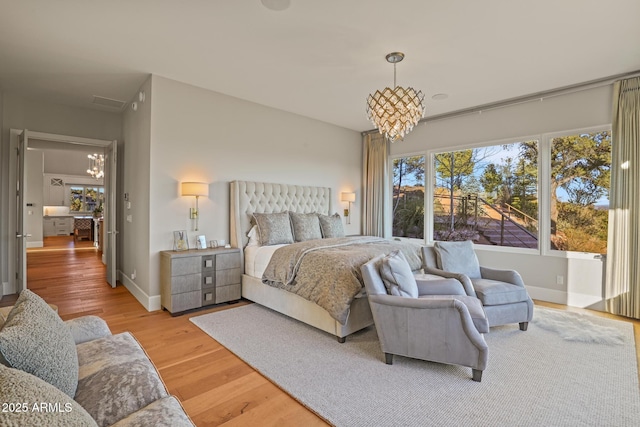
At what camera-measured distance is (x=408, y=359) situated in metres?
2.70

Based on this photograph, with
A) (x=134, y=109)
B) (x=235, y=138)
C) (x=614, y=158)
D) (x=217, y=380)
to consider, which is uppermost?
(x=134, y=109)

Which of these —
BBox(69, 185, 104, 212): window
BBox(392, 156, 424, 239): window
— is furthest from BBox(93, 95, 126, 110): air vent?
BBox(69, 185, 104, 212): window

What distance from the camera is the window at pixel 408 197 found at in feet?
19.7

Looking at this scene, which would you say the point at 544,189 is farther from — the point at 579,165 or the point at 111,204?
the point at 111,204

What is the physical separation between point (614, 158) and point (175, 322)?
5.76 meters

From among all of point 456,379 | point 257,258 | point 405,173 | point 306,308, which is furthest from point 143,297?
point 405,173

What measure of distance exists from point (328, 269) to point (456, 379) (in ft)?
4.75

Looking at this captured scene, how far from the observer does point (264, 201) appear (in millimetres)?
4914

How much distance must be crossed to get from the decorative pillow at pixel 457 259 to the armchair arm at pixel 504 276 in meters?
0.08

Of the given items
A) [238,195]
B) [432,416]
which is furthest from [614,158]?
[238,195]

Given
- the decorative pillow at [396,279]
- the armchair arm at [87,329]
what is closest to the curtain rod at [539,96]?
the decorative pillow at [396,279]

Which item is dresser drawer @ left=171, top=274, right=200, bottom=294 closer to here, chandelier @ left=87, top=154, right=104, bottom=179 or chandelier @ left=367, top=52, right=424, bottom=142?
chandelier @ left=367, top=52, right=424, bottom=142

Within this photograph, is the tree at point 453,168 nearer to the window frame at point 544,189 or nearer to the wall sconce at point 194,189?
the window frame at point 544,189

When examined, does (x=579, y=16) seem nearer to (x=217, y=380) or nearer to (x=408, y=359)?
(x=408, y=359)
